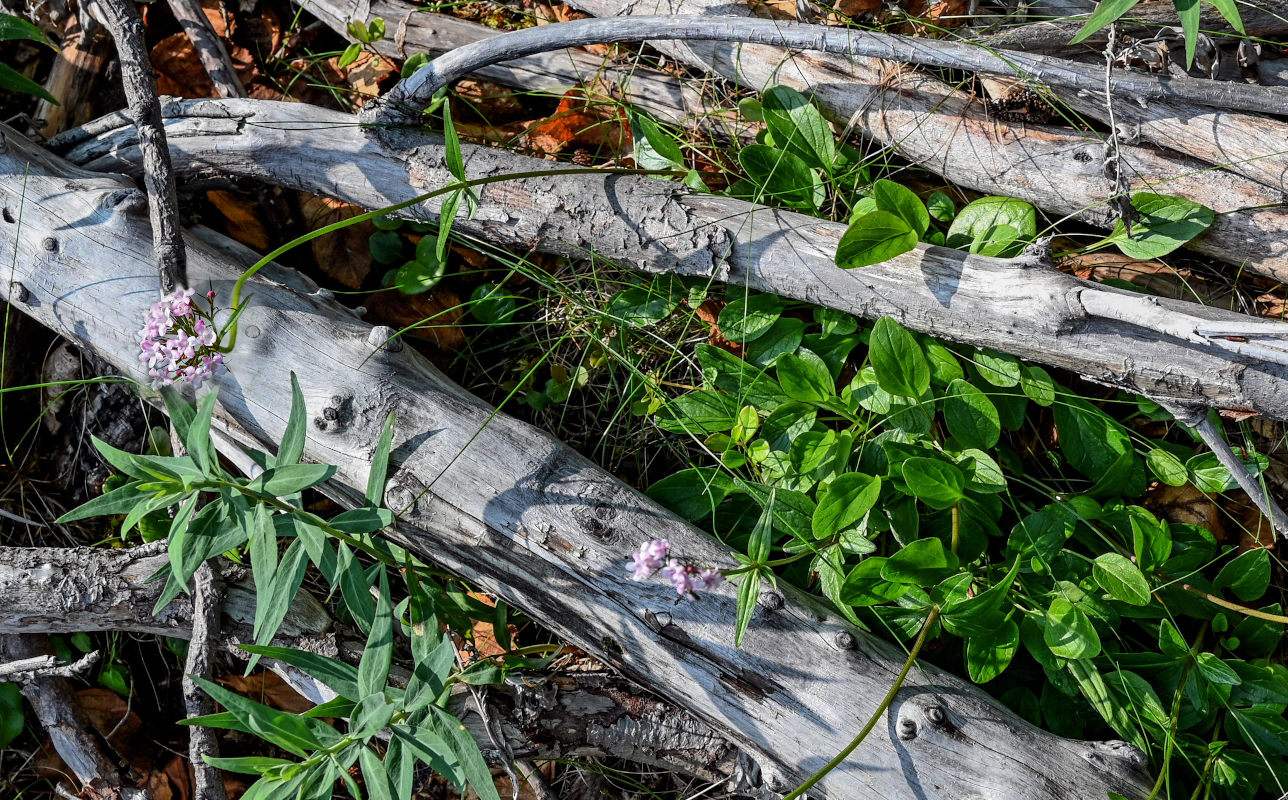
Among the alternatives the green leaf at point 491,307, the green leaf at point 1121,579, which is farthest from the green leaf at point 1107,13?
the green leaf at point 491,307

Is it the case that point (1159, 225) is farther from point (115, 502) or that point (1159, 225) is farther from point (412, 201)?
point (115, 502)

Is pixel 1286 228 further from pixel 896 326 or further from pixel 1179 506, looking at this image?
pixel 896 326

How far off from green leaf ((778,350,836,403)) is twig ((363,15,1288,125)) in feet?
2.80

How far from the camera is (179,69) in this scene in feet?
10.4

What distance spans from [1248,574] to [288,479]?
2.40 meters

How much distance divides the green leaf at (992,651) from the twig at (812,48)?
1.44 m

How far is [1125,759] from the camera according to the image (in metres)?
2.11

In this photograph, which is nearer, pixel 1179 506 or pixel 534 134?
pixel 1179 506

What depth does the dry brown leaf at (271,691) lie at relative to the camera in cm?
277

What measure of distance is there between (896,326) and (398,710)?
1530mm

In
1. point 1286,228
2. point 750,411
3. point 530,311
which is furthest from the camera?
point 530,311

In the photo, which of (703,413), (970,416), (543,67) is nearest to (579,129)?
(543,67)

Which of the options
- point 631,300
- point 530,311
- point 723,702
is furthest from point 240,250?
point 723,702

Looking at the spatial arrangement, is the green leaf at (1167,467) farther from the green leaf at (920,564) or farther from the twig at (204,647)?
the twig at (204,647)
